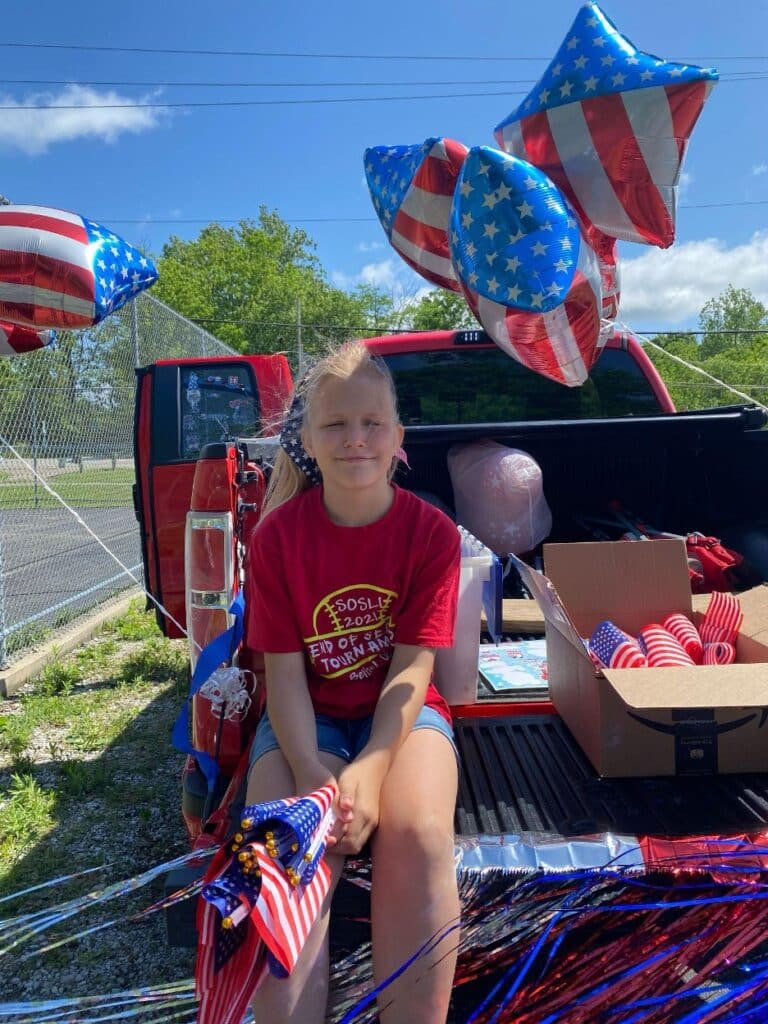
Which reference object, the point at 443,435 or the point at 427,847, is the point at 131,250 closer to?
the point at 443,435

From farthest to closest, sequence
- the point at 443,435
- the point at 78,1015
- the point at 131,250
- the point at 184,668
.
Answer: the point at 184,668 < the point at 131,250 < the point at 443,435 < the point at 78,1015

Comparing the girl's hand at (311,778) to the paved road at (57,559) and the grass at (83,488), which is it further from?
the grass at (83,488)

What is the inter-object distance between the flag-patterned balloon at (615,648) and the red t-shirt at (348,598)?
0.74 metres

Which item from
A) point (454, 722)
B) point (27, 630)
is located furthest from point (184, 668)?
point (454, 722)

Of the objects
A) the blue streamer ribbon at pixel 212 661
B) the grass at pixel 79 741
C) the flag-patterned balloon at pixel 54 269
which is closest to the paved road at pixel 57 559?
the grass at pixel 79 741

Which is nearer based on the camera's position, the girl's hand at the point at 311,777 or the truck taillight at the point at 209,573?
the girl's hand at the point at 311,777

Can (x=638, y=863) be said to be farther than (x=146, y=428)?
No

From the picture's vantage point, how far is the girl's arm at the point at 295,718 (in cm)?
170

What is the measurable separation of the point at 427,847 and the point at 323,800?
0.24m

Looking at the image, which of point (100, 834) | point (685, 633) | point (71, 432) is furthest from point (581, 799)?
point (71, 432)

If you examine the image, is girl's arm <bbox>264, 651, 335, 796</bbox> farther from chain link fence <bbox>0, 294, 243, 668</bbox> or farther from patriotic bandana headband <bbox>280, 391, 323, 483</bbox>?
chain link fence <bbox>0, 294, 243, 668</bbox>

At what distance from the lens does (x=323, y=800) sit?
1499 millimetres

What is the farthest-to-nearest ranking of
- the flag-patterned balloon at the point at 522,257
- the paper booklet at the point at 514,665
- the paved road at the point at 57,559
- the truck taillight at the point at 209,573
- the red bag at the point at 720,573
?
the paved road at the point at 57,559 < the red bag at the point at 720,573 < the paper booklet at the point at 514,665 < the flag-patterned balloon at the point at 522,257 < the truck taillight at the point at 209,573

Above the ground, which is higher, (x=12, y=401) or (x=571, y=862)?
(x=12, y=401)
